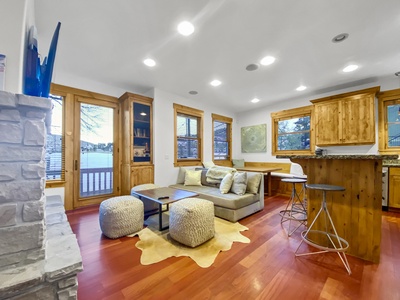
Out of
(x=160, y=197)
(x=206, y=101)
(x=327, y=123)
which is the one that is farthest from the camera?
(x=206, y=101)

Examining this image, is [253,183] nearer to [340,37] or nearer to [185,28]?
[340,37]

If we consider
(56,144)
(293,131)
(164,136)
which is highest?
(293,131)

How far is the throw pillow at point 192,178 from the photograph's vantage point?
4227mm

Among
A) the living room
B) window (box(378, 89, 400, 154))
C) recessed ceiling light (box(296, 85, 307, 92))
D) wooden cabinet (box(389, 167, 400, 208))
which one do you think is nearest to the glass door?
the living room

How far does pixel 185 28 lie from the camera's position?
2.19 metres

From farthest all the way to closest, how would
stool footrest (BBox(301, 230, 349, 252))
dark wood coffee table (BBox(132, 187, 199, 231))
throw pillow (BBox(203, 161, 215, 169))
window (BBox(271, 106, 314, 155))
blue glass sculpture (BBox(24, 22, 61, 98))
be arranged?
throw pillow (BBox(203, 161, 215, 169))
window (BBox(271, 106, 314, 155))
dark wood coffee table (BBox(132, 187, 199, 231))
stool footrest (BBox(301, 230, 349, 252))
blue glass sculpture (BBox(24, 22, 61, 98))

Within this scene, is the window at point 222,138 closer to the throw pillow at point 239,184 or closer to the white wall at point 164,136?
the white wall at point 164,136

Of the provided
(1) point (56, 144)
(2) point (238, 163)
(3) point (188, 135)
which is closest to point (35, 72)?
(1) point (56, 144)

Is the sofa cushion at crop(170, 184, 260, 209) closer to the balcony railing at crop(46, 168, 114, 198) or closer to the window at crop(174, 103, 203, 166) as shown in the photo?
the window at crop(174, 103, 203, 166)

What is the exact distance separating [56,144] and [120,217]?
220cm

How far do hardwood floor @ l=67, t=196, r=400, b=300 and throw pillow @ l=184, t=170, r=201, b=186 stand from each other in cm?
208

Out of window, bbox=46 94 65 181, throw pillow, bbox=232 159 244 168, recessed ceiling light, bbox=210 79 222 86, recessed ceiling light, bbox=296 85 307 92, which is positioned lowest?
throw pillow, bbox=232 159 244 168

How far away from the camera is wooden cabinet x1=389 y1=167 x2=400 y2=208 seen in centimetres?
334

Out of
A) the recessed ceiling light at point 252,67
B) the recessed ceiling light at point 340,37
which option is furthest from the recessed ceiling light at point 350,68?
the recessed ceiling light at point 252,67
